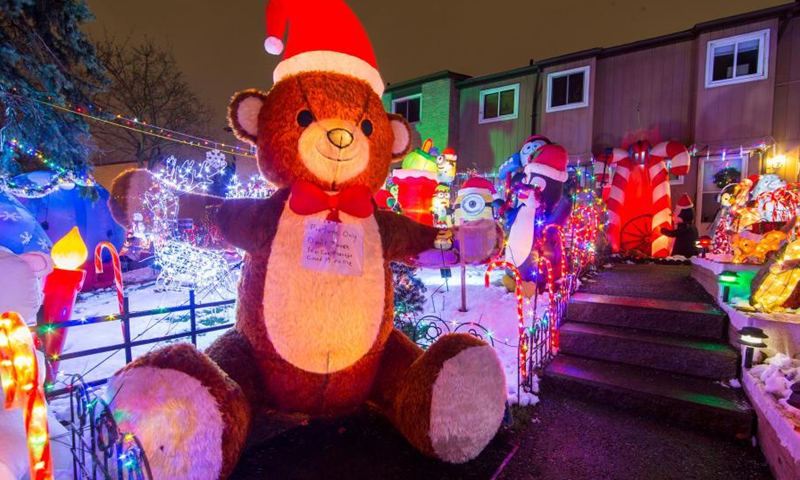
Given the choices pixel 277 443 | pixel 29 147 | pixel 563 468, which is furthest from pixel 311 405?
pixel 29 147

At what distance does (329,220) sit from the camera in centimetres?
251

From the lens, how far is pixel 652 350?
4.16 m

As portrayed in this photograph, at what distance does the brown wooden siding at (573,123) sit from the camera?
40.8ft

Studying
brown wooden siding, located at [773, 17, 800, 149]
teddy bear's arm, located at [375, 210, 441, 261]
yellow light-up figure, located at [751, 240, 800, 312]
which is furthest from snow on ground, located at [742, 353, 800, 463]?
brown wooden siding, located at [773, 17, 800, 149]

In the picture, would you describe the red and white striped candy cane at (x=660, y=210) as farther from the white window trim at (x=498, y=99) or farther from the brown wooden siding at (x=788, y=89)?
the white window trim at (x=498, y=99)

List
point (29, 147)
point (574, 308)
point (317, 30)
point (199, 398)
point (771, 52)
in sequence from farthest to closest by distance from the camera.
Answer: point (771, 52) → point (29, 147) → point (574, 308) → point (317, 30) → point (199, 398)

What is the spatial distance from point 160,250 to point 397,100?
41.1 feet

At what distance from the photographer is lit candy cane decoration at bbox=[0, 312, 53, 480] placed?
4.39ft

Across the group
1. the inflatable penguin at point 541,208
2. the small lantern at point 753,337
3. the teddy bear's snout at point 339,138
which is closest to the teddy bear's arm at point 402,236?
the teddy bear's snout at point 339,138

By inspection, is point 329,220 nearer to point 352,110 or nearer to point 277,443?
point 352,110

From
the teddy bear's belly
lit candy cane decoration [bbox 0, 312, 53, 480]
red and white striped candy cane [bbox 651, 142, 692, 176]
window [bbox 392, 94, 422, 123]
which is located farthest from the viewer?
window [bbox 392, 94, 422, 123]

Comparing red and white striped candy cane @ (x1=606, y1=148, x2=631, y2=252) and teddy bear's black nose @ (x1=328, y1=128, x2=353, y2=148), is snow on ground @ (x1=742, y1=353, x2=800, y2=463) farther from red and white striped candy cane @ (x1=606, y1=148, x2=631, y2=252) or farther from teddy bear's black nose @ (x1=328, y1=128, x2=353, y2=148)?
red and white striped candy cane @ (x1=606, y1=148, x2=631, y2=252)

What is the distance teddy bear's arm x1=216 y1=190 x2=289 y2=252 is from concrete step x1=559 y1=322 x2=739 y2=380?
3615mm

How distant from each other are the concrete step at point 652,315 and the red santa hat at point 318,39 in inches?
152
